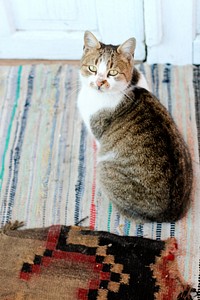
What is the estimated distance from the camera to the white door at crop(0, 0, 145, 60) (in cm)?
191

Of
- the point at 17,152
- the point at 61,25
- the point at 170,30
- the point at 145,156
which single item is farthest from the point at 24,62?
the point at 145,156

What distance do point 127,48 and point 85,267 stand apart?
62 centimetres

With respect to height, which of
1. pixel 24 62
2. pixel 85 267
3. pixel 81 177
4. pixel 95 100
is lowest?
pixel 85 267

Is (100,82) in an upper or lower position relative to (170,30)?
lower

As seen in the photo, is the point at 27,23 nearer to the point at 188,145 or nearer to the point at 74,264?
the point at 188,145

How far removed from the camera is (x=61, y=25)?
2021mm

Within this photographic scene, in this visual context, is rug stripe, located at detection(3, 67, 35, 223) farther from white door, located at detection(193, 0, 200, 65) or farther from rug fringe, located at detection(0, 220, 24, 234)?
white door, located at detection(193, 0, 200, 65)

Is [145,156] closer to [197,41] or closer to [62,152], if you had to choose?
[62,152]

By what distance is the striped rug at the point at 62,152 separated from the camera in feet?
5.29

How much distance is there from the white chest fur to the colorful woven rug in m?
0.35

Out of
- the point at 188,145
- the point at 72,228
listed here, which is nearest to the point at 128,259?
the point at 72,228

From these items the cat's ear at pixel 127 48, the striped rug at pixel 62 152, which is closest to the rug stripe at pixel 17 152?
the striped rug at pixel 62 152

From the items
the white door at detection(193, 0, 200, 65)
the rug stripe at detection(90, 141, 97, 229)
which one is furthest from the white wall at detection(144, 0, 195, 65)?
the rug stripe at detection(90, 141, 97, 229)

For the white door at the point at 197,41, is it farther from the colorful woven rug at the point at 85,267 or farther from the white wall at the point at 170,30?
the colorful woven rug at the point at 85,267
